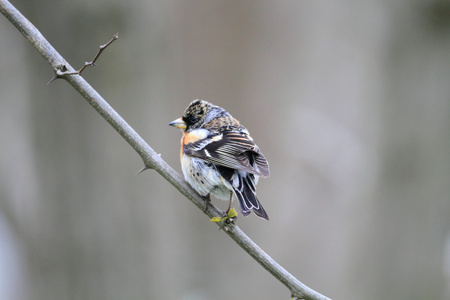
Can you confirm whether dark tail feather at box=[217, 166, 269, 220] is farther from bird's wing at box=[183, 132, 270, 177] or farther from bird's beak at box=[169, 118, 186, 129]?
bird's beak at box=[169, 118, 186, 129]

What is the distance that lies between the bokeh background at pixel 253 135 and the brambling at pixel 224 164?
5.20 feet

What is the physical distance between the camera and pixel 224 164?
9.30 ft

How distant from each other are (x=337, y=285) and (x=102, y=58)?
3356 millimetres

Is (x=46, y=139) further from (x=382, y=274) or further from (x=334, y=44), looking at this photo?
(x=382, y=274)

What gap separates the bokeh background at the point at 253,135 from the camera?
4.66m

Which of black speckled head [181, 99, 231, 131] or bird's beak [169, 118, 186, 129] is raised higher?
black speckled head [181, 99, 231, 131]

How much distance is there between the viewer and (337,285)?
203 inches

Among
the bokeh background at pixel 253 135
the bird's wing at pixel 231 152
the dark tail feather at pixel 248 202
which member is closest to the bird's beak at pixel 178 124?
the bird's wing at pixel 231 152

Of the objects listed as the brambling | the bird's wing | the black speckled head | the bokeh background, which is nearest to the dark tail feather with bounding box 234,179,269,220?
the brambling

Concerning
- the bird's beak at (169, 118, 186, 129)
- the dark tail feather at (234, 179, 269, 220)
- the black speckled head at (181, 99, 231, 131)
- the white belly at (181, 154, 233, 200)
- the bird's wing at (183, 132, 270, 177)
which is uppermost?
the black speckled head at (181, 99, 231, 131)

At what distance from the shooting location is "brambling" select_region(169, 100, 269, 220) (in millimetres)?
2756

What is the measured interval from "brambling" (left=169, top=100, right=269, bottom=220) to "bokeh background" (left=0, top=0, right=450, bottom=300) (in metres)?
1.59

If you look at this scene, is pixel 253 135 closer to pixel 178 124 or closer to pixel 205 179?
pixel 178 124

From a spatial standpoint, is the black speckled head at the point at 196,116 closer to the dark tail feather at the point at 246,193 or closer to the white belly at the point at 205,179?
the white belly at the point at 205,179
